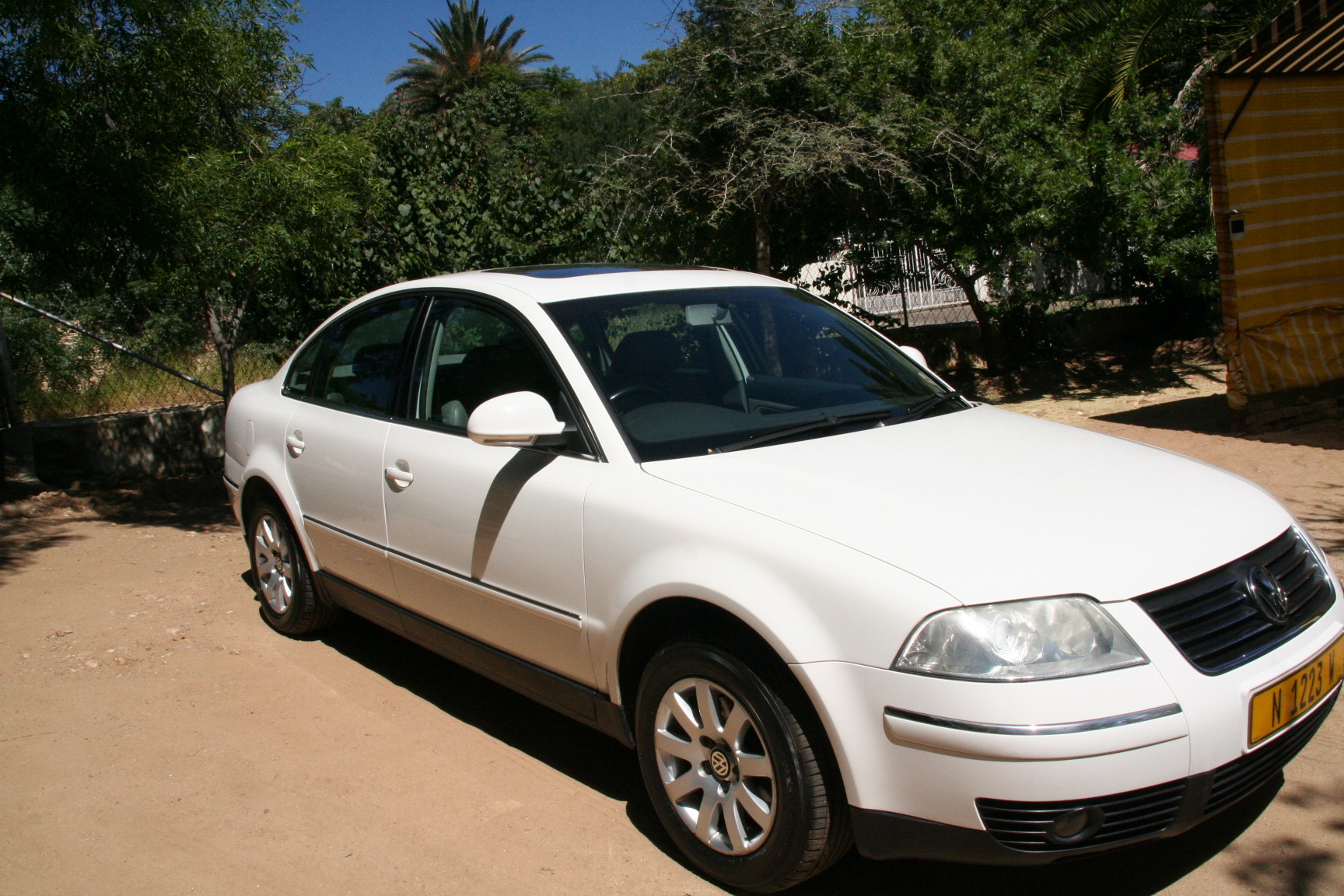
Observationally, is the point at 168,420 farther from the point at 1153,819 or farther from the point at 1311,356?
the point at 1311,356

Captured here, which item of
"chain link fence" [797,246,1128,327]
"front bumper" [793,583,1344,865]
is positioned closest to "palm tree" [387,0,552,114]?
"chain link fence" [797,246,1128,327]

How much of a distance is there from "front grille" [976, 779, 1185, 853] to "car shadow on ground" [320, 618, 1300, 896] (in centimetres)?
44

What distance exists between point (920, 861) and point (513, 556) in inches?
60.4

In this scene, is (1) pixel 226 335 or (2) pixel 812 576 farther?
(1) pixel 226 335

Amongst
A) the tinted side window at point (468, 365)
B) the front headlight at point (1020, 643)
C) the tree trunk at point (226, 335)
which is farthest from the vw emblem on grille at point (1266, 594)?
the tree trunk at point (226, 335)

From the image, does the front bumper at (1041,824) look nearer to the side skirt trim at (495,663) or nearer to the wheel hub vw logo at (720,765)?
the wheel hub vw logo at (720,765)

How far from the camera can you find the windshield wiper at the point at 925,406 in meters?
3.65

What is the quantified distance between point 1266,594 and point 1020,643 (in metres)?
0.80

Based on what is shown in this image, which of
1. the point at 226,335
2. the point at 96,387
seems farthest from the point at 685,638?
the point at 96,387

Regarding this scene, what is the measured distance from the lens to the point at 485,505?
3562 mm

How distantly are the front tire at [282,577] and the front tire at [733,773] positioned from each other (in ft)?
8.10

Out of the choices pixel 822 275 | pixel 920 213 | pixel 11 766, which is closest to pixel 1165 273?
pixel 920 213

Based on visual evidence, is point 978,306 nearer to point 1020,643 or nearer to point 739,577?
point 739,577

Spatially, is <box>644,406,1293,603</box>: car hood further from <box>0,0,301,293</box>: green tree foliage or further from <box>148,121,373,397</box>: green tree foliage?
<box>0,0,301,293</box>: green tree foliage
